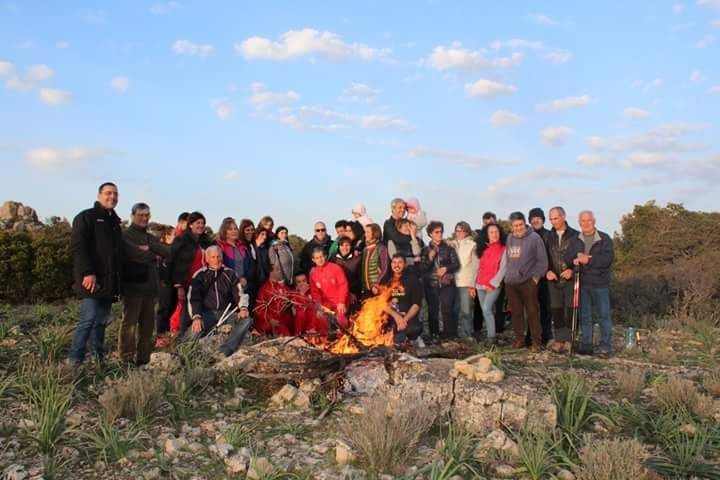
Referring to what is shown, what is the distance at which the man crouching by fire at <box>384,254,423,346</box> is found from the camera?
7918 mm

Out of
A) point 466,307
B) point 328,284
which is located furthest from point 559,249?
point 328,284

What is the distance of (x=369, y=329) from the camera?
6652 millimetres

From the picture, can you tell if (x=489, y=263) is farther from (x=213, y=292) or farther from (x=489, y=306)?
(x=213, y=292)

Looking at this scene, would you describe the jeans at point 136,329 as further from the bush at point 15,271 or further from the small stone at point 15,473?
the bush at point 15,271

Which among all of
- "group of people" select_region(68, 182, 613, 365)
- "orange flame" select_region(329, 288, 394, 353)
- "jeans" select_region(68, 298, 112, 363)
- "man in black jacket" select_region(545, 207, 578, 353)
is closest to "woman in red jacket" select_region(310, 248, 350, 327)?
"group of people" select_region(68, 182, 613, 365)

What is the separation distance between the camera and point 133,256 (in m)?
6.52

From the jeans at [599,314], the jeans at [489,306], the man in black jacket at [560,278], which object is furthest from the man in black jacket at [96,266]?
the jeans at [599,314]

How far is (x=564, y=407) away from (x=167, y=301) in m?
5.54

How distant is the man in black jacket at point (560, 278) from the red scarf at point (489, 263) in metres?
0.74

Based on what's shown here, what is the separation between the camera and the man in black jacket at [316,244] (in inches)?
353

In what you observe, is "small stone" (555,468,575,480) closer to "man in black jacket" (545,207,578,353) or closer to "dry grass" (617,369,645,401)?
"dry grass" (617,369,645,401)

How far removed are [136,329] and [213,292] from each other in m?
0.94

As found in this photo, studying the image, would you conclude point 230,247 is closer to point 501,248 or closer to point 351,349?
point 351,349

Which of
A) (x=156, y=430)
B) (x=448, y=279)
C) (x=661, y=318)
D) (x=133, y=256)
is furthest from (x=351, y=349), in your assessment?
(x=661, y=318)
